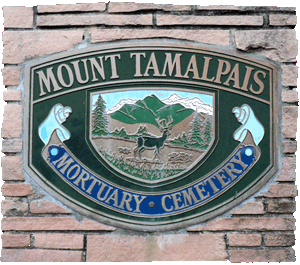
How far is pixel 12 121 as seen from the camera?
4480 mm

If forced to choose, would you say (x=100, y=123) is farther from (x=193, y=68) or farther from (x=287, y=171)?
(x=287, y=171)

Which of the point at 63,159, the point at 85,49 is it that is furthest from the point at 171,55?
the point at 63,159

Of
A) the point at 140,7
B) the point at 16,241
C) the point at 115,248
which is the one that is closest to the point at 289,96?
the point at 140,7

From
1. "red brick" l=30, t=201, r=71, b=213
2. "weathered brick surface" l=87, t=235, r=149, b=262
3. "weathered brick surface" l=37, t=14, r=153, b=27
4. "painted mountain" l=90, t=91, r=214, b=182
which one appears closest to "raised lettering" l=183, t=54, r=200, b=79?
"painted mountain" l=90, t=91, r=214, b=182

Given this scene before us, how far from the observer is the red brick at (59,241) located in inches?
173

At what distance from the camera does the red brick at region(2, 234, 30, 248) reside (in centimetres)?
440

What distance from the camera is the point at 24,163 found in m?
4.45

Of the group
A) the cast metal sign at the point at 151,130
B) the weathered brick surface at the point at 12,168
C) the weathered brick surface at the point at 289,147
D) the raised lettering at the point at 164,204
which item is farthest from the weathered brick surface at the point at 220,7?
the weathered brick surface at the point at 12,168

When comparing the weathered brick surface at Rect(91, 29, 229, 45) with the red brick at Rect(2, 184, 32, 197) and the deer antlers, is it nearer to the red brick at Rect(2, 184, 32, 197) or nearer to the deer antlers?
the deer antlers

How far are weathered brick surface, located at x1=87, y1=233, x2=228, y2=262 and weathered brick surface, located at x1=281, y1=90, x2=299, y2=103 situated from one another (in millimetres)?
1515

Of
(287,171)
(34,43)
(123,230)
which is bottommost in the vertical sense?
(123,230)

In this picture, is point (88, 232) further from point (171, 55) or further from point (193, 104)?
point (171, 55)

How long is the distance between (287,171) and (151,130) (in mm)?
1329

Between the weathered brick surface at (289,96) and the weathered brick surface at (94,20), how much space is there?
1442 mm
